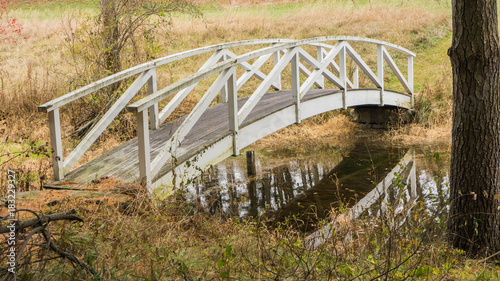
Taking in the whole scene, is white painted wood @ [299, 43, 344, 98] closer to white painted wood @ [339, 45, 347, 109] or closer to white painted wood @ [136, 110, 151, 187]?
white painted wood @ [339, 45, 347, 109]

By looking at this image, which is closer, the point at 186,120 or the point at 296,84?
the point at 186,120

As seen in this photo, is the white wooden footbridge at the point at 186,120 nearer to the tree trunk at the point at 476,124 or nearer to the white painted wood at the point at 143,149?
the white painted wood at the point at 143,149

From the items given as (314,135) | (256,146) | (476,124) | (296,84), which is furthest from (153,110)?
(314,135)

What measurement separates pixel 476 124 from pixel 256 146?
674 centimetres

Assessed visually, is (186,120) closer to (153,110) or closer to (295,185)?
(153,110)

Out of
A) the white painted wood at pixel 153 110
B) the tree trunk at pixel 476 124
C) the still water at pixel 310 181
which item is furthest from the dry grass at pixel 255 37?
the tree trunk at pixel 476 124

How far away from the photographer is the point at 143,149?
4.31 metres

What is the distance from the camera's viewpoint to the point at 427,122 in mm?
10992

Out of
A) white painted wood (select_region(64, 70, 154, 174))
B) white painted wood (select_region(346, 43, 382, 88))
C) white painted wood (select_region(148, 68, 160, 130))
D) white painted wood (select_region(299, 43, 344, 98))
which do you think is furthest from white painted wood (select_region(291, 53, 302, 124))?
white painted wood (select_region(64, 70, 154, 174))

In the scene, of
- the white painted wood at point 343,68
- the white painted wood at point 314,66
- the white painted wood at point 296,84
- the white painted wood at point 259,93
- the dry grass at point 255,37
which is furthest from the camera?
the dry grass at point 255,37

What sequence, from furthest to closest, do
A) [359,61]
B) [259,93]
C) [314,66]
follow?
[359,61] → [314,66] → [259,93]

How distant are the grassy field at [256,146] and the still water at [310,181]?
0.82 metres

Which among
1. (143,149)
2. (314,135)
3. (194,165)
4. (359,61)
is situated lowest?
(314,135)

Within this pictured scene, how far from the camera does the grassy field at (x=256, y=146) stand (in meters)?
2.92
